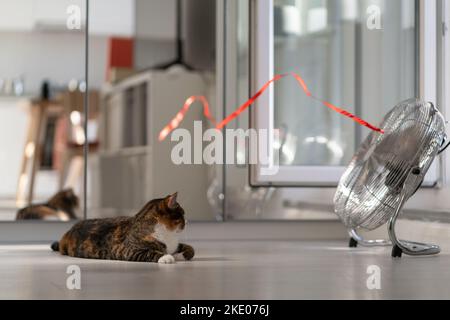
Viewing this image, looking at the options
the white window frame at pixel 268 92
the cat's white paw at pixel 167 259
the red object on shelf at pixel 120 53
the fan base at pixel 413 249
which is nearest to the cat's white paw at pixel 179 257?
the cat's white paw at pixel 167 259

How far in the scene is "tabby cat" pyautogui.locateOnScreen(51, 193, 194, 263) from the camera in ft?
10.0

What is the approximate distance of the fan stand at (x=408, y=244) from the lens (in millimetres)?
3248

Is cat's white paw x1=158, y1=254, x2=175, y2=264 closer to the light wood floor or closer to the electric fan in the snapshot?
the light wood floor

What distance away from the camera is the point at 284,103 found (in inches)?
187

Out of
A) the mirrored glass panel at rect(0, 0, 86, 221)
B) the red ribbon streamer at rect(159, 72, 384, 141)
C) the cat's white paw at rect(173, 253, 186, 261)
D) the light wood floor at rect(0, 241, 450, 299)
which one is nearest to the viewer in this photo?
the light wood floor at rect(0, 241, 450, 299)

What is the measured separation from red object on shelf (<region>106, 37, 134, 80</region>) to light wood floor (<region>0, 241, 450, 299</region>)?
2197 millimetres

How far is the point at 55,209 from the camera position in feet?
15.7

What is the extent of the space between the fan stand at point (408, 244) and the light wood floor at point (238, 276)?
0.04m

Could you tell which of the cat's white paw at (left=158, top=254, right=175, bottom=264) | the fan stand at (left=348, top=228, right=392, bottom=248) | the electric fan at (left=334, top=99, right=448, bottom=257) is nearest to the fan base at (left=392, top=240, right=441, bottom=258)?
the electric fan at (left=334, top=99, right=448, bottom=257)

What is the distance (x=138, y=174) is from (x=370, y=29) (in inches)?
69.9

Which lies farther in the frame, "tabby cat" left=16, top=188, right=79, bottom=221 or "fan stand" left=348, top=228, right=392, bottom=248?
"tabby cat" left=16, top=188, right=79, bottom=221

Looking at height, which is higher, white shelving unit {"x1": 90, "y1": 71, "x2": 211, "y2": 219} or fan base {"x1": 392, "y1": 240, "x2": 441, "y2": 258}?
white shelving unit {"x1": 90, "y1": 71, "x2": 211, "y2": 219}

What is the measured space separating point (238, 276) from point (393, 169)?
92cm
